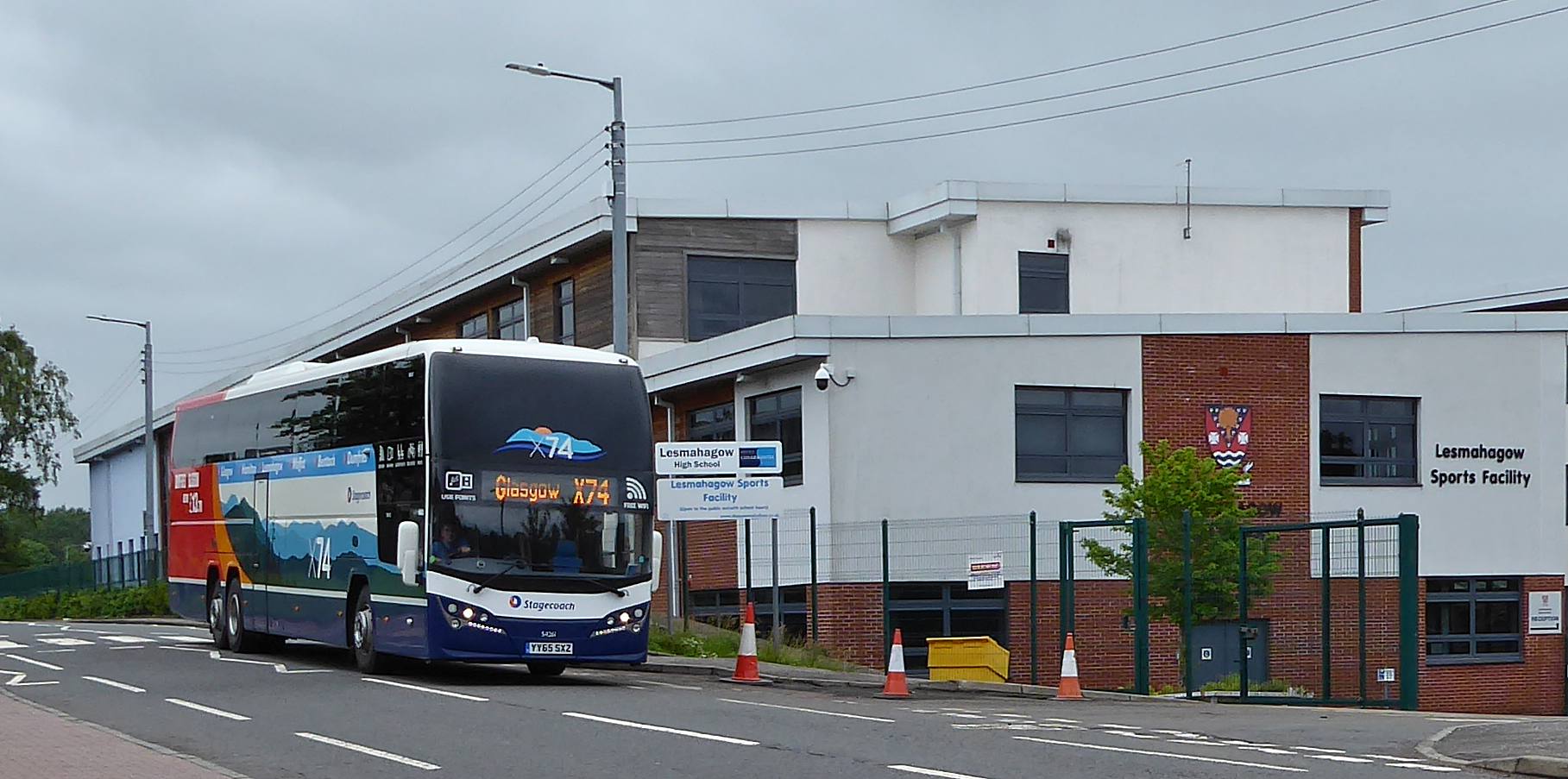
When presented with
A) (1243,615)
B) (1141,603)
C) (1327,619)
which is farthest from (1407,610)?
(1141,603)

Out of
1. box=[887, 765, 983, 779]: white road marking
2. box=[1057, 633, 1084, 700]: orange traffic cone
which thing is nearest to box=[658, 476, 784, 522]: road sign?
box=[1057, 633, 1084, 700]: orange traffic cone

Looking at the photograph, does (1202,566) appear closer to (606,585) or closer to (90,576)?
(606,585)

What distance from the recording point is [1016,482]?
3369 centimetres

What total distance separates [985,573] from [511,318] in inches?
934

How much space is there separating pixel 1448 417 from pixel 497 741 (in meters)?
25.3

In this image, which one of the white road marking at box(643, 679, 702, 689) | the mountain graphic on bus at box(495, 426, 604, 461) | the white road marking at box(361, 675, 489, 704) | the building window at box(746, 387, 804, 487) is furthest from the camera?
the building window at box(746, 387, 804, 487)

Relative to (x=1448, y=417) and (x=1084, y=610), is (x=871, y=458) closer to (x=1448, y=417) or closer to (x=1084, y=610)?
(x=1084, y=610)

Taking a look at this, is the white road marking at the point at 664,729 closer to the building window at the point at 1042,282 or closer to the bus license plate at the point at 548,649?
the bus license plate at the point at 548,649

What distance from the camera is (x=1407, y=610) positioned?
2438 cm

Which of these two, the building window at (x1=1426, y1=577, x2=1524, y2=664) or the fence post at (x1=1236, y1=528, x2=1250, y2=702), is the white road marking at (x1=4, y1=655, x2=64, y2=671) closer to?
the fence post at (x1=1236, y1=528, x2=1250, y2=702)

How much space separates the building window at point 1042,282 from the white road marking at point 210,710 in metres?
25.6

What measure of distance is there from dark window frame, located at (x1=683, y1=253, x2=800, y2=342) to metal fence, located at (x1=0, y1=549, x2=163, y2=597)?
23.3 m

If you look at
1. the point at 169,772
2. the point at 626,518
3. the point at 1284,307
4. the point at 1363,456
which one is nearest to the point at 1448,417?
the point at 1363,456

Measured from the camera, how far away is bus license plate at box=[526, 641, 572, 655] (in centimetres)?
2142
